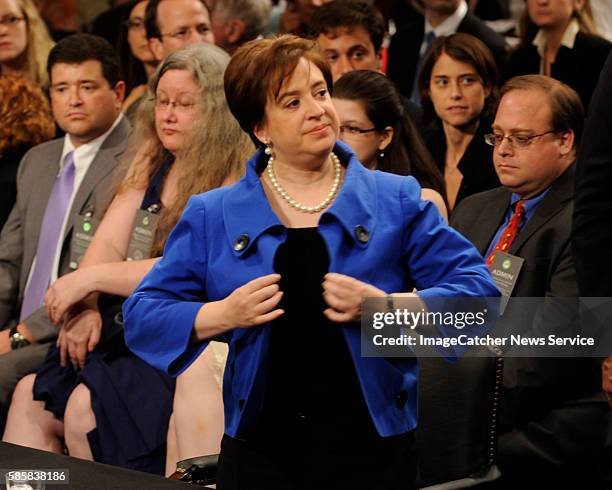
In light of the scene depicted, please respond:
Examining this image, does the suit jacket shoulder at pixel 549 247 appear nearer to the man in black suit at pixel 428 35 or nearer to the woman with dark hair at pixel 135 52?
the man in black suit at pixel 428 35

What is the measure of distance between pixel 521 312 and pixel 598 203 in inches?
52.3

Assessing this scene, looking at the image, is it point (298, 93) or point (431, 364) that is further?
point (431, 364)

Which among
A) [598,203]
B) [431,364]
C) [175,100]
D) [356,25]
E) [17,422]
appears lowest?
[17,422]

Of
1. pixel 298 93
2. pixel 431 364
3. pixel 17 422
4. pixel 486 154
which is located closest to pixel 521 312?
pixel 431 364

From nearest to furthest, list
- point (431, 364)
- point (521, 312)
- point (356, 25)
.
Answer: point (431, 364)
point (521, 312)
point (356, 25)

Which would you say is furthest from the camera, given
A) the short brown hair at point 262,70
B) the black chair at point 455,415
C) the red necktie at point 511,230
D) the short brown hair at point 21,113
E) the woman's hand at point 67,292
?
the short brown hair at point 21,113

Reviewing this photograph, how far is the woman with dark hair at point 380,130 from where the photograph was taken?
4012mm

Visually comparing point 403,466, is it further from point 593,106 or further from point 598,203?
point 593,106

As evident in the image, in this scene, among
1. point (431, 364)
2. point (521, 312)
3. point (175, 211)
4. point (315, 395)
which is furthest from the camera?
point (175, 211)

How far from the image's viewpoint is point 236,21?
17.7 feet

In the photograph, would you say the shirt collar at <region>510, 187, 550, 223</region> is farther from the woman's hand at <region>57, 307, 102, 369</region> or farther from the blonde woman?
the blonde woman

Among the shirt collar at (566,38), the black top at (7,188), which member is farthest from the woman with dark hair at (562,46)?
the black top at (7,188)

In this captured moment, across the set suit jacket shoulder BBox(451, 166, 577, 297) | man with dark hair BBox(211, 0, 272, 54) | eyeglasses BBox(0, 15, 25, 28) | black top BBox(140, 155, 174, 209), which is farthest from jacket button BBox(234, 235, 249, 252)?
eyeglasses BBox(0, 15, 25, 28)

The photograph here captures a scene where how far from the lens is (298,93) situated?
2.36 meters
